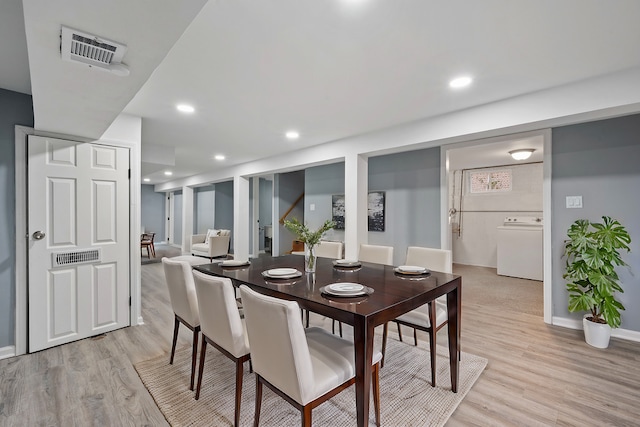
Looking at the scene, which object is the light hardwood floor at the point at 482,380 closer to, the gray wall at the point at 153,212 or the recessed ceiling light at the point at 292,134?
the recessed ceiling light at the point at 292,134

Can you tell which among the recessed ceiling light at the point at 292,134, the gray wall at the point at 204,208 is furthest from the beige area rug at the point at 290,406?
the gray wall at the point at 204,208

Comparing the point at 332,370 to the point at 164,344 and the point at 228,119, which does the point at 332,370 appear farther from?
the point at 228,119

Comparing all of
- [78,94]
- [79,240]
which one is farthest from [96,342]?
[78,94]

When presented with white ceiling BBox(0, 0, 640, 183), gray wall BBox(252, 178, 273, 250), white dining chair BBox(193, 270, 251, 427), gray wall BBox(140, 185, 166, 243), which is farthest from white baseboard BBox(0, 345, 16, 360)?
gray wall BBox(140, 185, 166, 243)

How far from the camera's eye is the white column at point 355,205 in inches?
158

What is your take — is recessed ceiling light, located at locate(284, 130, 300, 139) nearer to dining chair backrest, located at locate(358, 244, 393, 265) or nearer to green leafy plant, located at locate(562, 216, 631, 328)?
dining chair backrest, located at locate(358, 244, 393, 265)

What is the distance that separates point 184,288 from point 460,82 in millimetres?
2715

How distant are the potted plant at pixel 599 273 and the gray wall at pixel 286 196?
5.56 metres

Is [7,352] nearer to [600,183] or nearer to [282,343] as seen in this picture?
[282,343]

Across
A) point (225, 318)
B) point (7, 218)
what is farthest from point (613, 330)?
point (7, 218)

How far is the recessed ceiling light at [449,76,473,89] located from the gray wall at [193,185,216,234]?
8333 millimetres

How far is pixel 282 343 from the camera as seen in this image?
51.3 inches

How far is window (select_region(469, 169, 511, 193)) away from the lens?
6.52m

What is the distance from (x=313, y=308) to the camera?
5.05 feet
